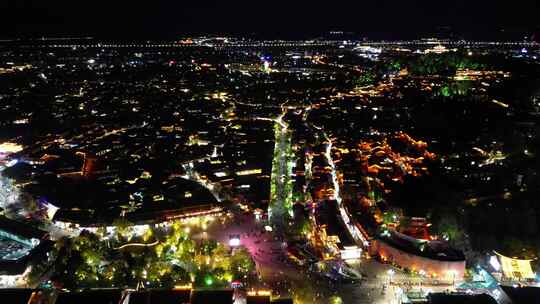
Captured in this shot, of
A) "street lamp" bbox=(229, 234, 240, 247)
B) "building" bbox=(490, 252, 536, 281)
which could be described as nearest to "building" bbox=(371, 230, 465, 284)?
"building" bbox=(490, 252, 536, 281)

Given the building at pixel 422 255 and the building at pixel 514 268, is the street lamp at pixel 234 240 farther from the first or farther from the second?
the building at pixel 514 268

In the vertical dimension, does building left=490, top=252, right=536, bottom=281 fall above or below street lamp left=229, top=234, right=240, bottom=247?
above

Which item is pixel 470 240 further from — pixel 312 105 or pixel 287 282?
pixel 312 105

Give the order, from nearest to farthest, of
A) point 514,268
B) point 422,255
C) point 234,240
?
point 514,268 → point 422,255 → point 234,240

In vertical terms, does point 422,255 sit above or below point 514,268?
above

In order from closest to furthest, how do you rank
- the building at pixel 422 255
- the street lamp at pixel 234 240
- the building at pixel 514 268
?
the building at pixel 514 268, the building at pixel 422 255, the street lamp at pixel 234 240

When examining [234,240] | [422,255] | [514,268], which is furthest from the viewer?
[234,240]

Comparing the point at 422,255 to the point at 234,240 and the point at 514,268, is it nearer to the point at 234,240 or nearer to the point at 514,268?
the point at 514,268

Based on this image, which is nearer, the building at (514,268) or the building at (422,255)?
the building at (514,268)

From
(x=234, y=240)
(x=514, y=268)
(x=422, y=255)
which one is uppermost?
(x=422, y=255)

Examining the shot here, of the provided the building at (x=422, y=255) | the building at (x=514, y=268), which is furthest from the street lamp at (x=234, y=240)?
the building at (x=514, y=268)

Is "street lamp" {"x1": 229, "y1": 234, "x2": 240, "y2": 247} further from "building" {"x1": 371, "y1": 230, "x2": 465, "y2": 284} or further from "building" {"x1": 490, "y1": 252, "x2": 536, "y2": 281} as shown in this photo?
"building" {"x1": 490, "y1": 252, "x2": 536, "y2": 281}

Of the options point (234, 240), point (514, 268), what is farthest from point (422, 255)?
point (234, 240)
